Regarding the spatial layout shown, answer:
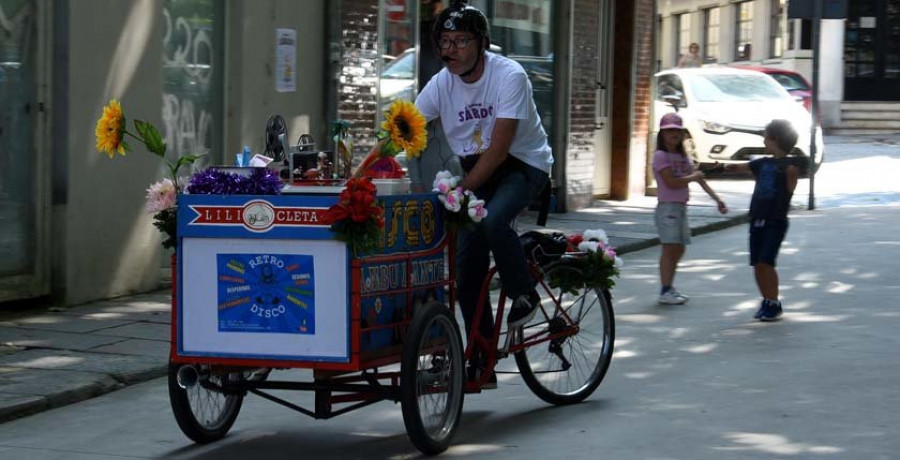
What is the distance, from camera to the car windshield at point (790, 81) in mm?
27609

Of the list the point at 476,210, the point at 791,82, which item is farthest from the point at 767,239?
the point at 791,82

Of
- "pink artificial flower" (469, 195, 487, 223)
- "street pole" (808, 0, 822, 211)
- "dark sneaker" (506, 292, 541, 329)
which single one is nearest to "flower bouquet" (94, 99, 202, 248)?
"pink artificial flower" (469, 195, 487, 223)

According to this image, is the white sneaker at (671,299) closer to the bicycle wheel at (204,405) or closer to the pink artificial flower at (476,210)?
the pink artificial flower at (476,210)

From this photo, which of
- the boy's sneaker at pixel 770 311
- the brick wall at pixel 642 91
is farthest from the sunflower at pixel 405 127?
the brick wall at pixel 642 91

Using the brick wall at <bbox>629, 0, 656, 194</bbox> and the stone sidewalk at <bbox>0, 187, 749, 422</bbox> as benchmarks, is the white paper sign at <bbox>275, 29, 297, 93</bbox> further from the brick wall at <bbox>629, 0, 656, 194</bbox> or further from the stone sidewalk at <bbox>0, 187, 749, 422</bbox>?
the brick wall at <bbox>629, 0, 656, 194</bbox>

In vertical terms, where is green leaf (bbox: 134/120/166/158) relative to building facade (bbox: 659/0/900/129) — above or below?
below

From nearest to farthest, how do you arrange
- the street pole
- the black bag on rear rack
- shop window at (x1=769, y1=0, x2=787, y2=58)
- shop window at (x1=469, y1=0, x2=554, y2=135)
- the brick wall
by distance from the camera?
1. the black bag on rear rack
2. shop window at (x1=469, y1=0, x2=554, y2=135)
3. the street pole
4. the brick wall
5. shop window at (x1=769, y1=0, x2=787, y2=58)

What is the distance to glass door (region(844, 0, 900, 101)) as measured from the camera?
38062 mm

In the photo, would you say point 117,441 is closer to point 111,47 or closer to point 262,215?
point 262,215

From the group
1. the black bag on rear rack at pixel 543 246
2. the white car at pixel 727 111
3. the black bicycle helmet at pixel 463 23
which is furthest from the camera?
the white car at pixel 727 111

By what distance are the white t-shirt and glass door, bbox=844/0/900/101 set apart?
3247 cm

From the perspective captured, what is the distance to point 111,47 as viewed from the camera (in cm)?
1089

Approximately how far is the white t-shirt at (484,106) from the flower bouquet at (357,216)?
1085mm

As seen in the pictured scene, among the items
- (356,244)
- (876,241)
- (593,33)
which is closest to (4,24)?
(356,244)
